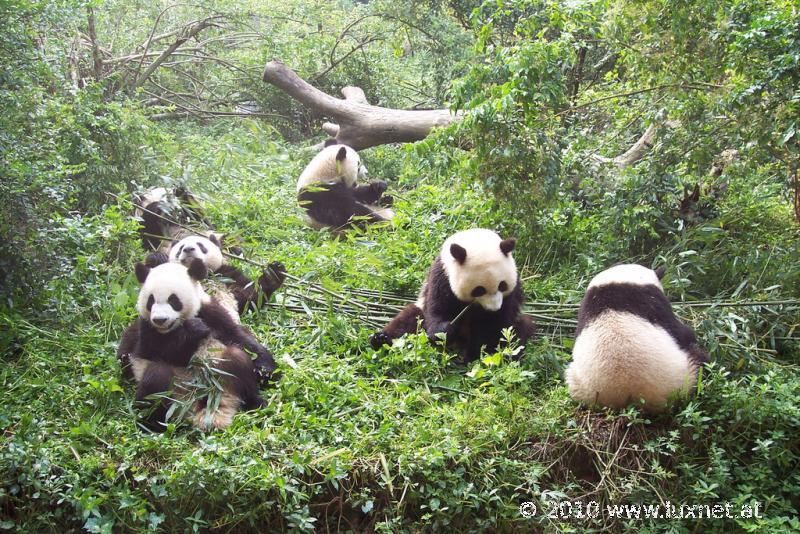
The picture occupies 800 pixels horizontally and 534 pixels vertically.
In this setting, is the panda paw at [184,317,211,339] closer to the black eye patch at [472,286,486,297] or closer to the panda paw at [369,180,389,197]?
the black eye patch at [472,286,486,297]

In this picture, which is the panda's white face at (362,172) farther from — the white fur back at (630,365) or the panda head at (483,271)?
the white fur back at (630,365)

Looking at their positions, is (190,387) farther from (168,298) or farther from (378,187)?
(378,187)

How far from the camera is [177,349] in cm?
473

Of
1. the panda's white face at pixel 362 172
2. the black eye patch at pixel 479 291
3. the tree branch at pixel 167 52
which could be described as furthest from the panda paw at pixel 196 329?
the tree branch at pixel 167 52

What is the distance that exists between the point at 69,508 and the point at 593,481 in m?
2.93

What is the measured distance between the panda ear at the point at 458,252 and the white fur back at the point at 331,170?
3.91m

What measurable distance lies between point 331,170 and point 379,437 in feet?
17.2

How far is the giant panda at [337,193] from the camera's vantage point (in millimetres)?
8672

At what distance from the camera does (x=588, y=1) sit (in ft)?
19.2

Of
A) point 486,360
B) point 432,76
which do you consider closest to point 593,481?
point 486,360

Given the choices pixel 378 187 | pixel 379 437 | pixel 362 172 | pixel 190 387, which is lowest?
pixel 379 437

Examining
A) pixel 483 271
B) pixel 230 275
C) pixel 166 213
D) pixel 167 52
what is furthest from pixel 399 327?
pixel 167 52

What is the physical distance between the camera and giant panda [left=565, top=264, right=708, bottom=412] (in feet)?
14.4

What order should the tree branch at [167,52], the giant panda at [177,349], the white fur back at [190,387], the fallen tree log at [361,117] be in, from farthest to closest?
the tree branch at [167,52], the fallen tree log at [361,117], the giant panda at [177,349], the white fur back at [190,387]
